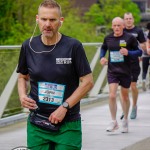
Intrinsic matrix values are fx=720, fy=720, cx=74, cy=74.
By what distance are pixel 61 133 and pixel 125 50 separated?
6.09 meters

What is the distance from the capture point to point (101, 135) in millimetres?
11586

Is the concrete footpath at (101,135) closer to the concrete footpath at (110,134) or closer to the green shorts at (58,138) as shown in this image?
the concrete footpath at (110,134)

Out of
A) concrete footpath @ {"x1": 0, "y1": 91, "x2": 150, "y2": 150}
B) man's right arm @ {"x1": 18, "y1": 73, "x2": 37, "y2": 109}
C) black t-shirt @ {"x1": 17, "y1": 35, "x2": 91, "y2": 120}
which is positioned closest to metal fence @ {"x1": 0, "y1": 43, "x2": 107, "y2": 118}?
concrete footpath @ {"x1": 0, "y1": 91, "x2": 150, "y2": 150}

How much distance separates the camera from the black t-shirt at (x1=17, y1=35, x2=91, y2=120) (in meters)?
5.83

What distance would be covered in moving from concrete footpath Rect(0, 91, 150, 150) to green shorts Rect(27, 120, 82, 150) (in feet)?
13.6

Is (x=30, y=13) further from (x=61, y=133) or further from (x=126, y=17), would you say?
(x=61, y=133)

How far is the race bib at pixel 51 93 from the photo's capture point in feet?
19.3

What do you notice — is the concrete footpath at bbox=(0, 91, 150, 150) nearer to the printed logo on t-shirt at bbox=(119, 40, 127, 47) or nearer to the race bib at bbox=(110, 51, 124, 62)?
the race bib at bbox=(110, 51, 124, 62)

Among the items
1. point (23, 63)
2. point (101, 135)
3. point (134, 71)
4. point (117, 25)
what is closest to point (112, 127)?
point (101, 135)

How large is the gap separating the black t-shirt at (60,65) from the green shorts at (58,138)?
0.44 ft

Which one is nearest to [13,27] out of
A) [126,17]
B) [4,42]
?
[4,42]

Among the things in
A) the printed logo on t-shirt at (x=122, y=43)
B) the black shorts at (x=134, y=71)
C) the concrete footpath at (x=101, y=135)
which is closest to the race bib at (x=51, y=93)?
the concrete footpath at (x=101, y=135)

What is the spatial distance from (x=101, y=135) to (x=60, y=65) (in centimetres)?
589

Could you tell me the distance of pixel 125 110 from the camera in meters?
12.0
